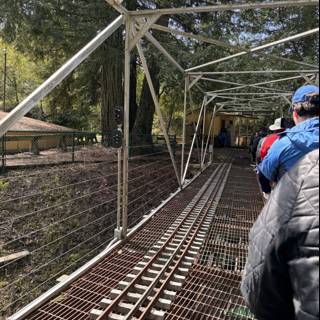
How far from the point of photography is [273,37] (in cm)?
1148

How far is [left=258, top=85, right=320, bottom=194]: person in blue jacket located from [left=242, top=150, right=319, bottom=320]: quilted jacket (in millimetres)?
1206

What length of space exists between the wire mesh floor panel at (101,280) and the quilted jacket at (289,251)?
2.19m

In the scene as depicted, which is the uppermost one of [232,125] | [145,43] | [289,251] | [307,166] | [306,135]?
[145,43]

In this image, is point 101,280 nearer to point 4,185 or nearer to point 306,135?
point 306,135

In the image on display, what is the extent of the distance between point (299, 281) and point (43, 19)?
10.8 metres

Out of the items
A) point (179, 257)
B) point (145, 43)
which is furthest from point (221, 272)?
point (145, 43)

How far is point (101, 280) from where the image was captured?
3.53m

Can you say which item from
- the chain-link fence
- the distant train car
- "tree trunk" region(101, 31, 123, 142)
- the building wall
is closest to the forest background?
"tree trunk" region(101, 31, 123, 142)

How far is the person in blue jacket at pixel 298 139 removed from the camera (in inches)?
89.5

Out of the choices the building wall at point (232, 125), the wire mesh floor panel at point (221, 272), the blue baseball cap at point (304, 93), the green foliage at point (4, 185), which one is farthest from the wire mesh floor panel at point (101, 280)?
the building wall at point (232, 125)

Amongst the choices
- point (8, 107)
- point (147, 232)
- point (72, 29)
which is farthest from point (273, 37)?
point (8, 107)

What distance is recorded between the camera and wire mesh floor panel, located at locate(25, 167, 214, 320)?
2953 millimetres

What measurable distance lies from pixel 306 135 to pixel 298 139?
88mm

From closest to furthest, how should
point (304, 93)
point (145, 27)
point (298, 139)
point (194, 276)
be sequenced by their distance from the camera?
point (304, 93), point (298, 139), point (194, 276), point (145, 27)
